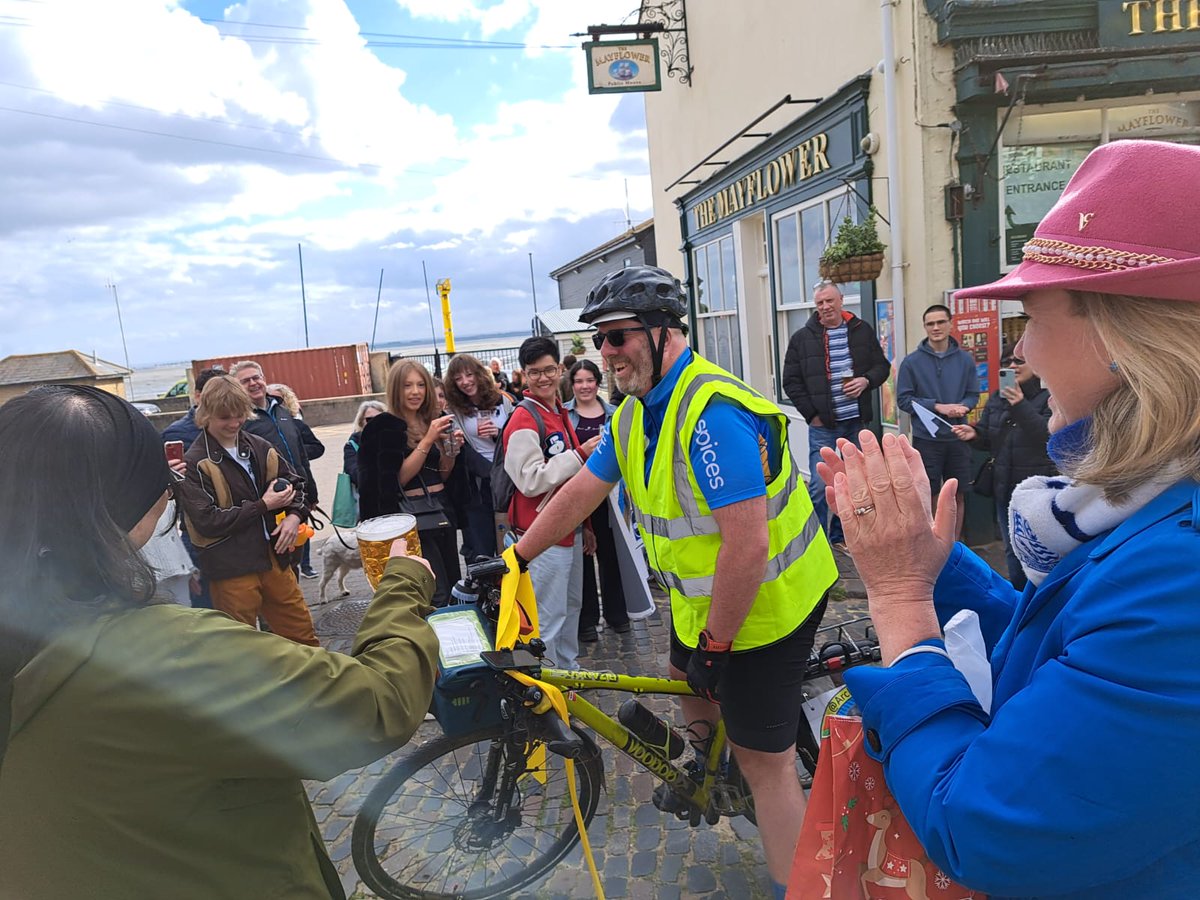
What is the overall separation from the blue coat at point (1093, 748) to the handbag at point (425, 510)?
3946 millimetres

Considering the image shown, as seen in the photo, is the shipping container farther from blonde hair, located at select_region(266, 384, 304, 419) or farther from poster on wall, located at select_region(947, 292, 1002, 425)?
poster on wall, located at select_region(947, 292, 1002, 425)

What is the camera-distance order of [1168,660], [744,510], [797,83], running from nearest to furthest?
[1168,660] → [744,510] → [797,83]

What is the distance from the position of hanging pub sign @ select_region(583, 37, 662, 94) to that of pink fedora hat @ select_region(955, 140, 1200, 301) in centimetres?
1006

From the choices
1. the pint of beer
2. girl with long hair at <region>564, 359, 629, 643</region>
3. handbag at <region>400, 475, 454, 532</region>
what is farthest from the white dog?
the pint of beer

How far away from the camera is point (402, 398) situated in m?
4.80

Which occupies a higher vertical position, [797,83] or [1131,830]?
[797,83]

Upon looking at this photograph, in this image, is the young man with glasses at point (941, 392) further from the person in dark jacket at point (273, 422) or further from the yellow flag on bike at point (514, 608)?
the person in dark jacket at point (273, 422)

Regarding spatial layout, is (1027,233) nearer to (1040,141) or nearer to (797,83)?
(1040,141)

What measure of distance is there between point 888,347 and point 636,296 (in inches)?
202

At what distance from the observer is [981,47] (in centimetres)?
577

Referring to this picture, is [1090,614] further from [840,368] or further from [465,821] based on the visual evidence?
[840,368]

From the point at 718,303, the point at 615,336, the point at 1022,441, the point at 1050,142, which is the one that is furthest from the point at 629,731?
the point at 718,303

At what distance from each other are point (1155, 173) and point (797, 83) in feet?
27.3

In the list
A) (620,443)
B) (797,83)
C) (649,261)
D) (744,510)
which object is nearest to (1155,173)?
(744,510)
